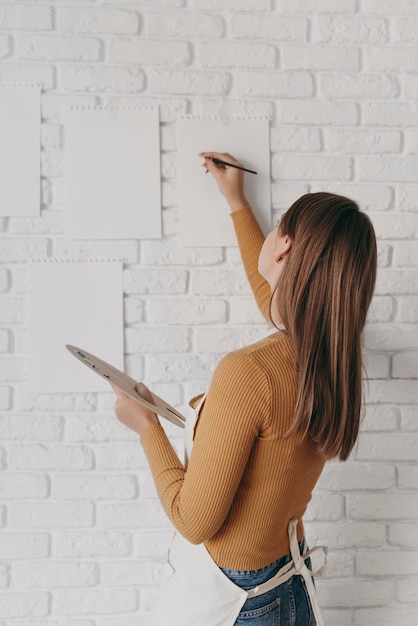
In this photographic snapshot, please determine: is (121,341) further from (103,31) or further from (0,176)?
(103,31)

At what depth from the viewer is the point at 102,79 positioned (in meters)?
1.60

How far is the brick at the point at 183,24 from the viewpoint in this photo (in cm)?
160

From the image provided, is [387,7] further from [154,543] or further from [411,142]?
[154,543]

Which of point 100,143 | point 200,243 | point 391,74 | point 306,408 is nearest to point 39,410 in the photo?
point 200,243

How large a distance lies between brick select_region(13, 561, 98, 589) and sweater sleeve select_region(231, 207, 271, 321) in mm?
791

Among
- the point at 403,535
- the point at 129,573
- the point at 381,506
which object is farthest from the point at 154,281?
the point at 403,535

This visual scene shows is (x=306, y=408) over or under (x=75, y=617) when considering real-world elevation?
over

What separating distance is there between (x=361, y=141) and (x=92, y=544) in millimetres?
1233

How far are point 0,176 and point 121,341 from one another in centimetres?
50

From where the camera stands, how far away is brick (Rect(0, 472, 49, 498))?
162cm

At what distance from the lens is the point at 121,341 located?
1.62 metres

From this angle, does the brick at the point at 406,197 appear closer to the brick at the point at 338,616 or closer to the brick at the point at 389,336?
the brick at the point at 389,336

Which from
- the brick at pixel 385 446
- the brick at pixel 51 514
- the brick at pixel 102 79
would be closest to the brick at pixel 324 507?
the brick at pixel 385 446

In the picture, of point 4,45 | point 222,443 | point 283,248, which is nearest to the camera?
point 222,443
